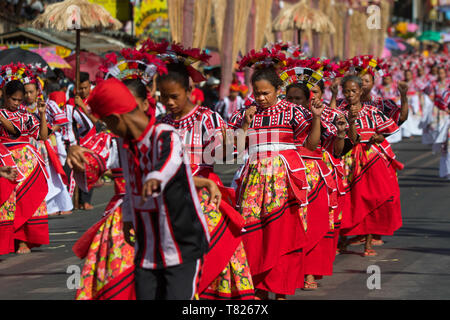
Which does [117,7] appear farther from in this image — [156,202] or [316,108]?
[156,202]

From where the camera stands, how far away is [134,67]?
663cm

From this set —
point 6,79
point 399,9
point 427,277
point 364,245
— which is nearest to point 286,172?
point 427,277

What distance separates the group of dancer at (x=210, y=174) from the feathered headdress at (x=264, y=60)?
14mm

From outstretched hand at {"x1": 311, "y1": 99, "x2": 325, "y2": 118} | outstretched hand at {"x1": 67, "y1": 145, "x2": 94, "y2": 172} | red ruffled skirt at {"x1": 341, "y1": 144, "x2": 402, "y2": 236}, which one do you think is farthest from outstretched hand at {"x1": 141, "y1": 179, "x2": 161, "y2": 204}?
red ruffled skirt at {"x1": 341, "y1": 144, "x2": 402, "y2": 236}

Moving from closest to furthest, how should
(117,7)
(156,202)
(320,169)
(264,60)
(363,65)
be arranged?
1. (156,202)
2. (264,60)
3. (320,169)
4. (363,65)
5. (117,7)

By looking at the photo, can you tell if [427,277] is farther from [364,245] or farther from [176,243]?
[176,243]

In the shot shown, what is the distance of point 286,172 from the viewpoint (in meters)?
7.79

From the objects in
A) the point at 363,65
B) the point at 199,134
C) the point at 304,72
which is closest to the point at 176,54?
the point at 199,134

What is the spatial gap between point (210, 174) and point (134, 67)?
0.87m

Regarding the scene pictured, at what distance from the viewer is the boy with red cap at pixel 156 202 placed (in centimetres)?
515

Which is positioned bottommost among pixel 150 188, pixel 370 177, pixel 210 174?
pixel 370 177

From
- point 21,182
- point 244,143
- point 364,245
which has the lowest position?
point 364,245

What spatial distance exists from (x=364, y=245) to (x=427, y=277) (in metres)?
2.13

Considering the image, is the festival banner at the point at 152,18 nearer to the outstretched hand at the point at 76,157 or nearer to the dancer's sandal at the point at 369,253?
the dancer's sandal at the point at 369,253
